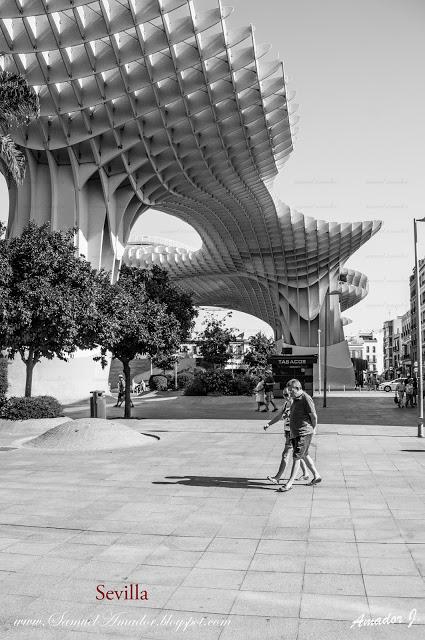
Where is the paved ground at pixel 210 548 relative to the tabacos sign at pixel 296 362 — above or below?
below

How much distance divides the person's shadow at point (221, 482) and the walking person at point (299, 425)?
571mm

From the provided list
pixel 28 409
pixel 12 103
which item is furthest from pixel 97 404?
pixel 12 103

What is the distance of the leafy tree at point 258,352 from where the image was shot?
65.9m

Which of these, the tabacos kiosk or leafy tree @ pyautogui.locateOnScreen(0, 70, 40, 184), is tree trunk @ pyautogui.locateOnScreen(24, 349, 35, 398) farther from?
the tabacos kiosk

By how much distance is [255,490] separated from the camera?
9.83m

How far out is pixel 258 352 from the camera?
66.9 meters

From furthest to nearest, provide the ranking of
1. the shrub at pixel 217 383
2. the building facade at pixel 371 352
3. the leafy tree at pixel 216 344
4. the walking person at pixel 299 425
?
the building facade at pixel 371 352 → the leafy tree at pixel 216 344 → the shrub at pixel 217 383 → the walking person at pixel 299 425

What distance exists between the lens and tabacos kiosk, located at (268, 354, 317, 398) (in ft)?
117

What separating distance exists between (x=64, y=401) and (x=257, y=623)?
104 feet

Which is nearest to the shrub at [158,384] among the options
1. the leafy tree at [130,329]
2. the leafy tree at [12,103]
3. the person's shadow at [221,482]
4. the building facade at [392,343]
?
the leafy tree at [130,329]

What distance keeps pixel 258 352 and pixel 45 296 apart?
48347 millimetres

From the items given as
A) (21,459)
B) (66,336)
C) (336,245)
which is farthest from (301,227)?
(21,459)

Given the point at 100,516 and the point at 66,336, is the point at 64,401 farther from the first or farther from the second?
the point at 100,516

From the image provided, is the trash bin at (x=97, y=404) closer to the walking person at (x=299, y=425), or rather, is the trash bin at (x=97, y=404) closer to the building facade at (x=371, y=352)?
the walking person at (x=299, y=425)
